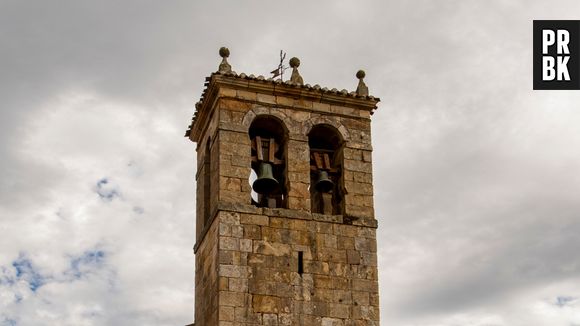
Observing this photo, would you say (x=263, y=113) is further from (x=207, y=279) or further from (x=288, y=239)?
(x=207, y=279)

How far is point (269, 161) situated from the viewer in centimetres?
1753

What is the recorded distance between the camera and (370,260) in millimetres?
16953

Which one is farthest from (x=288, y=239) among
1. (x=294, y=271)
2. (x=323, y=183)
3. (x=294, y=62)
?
(x=294, y=62)

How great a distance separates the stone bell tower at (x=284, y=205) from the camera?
635 inches

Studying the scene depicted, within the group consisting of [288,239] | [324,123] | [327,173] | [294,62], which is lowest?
[288,239]

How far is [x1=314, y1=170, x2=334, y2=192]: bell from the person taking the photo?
17703 mm

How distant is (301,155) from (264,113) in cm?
102

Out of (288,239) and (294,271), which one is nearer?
(294,271)

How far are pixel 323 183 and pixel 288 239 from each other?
61.9 inches

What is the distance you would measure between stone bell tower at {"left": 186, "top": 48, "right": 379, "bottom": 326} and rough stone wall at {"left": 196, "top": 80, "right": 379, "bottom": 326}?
0.02 metres

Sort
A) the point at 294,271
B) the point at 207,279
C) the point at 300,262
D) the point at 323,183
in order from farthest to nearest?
the point at 323,183 → the point at 207,279 → the point at 300,262 → the point at 294,271

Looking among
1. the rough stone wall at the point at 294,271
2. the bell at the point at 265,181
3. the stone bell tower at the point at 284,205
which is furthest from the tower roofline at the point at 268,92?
the rough stone wall at the point at 294,271

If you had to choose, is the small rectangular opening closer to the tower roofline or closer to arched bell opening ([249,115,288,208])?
arched bell opening ([249,115,288,208])

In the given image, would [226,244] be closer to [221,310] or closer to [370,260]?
[221,310]
